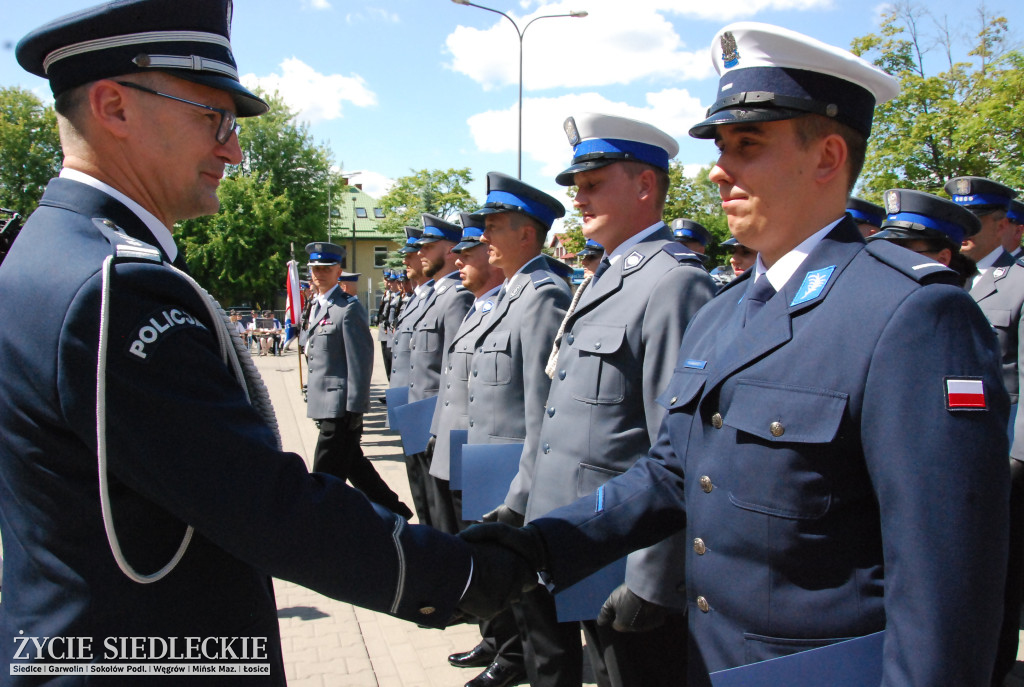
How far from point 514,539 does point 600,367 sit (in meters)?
1.05

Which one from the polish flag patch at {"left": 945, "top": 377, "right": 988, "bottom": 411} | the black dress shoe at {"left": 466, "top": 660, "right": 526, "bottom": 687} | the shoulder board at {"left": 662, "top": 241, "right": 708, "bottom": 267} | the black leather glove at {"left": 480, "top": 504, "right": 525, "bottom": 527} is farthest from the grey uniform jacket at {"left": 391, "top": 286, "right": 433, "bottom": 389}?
the polish flag patch at {"left": 945, "top": 377, "right": 988, "bottom": 411}

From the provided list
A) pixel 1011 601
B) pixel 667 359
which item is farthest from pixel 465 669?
pixel 1011 601

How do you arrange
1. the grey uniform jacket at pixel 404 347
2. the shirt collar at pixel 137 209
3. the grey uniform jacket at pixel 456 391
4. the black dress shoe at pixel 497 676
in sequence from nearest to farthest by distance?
the shirt collar at pixel 137 209 < the black dress shoe at pixel 497 676 < the grey uniform jacket at pixel 456 391 < the grey uniform jacket at pixel 404 347

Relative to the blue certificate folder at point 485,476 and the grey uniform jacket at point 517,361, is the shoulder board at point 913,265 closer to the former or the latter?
the grey uniform jacket at point 517,361

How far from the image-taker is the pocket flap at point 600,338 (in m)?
2.73

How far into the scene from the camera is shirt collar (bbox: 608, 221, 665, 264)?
3.05 meters

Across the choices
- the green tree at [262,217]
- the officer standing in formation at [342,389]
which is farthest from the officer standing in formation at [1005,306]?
the green tree at [262,217]

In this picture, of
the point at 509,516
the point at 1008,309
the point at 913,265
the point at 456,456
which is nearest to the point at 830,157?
the point at 913,265

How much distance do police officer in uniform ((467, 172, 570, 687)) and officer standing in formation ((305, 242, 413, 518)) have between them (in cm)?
252

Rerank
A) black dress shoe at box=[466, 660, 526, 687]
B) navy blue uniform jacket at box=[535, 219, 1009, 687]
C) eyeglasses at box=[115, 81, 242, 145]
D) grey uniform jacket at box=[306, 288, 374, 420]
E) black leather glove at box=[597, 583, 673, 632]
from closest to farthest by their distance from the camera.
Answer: navy blue uniform jacket at box=[535, 219, 1009, 687] → eyeglasses at box=[115, 81, 242, 145] → black leather glove at box=[597, 583, 673, 632] → black dress shoe at box=[466, 660, 526, 687] → grey uniform jacket at box=[306, 288, 374, 420]

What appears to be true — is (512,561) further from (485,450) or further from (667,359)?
(485,450)

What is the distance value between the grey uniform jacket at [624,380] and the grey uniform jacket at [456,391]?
1.68m

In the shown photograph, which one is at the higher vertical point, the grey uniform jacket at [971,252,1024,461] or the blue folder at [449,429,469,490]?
the grey uniform jacket at [971,252,1024,461]

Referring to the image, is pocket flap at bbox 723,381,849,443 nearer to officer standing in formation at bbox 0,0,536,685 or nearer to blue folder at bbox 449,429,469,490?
officer standing in formation at bbox 0,0,536,685
